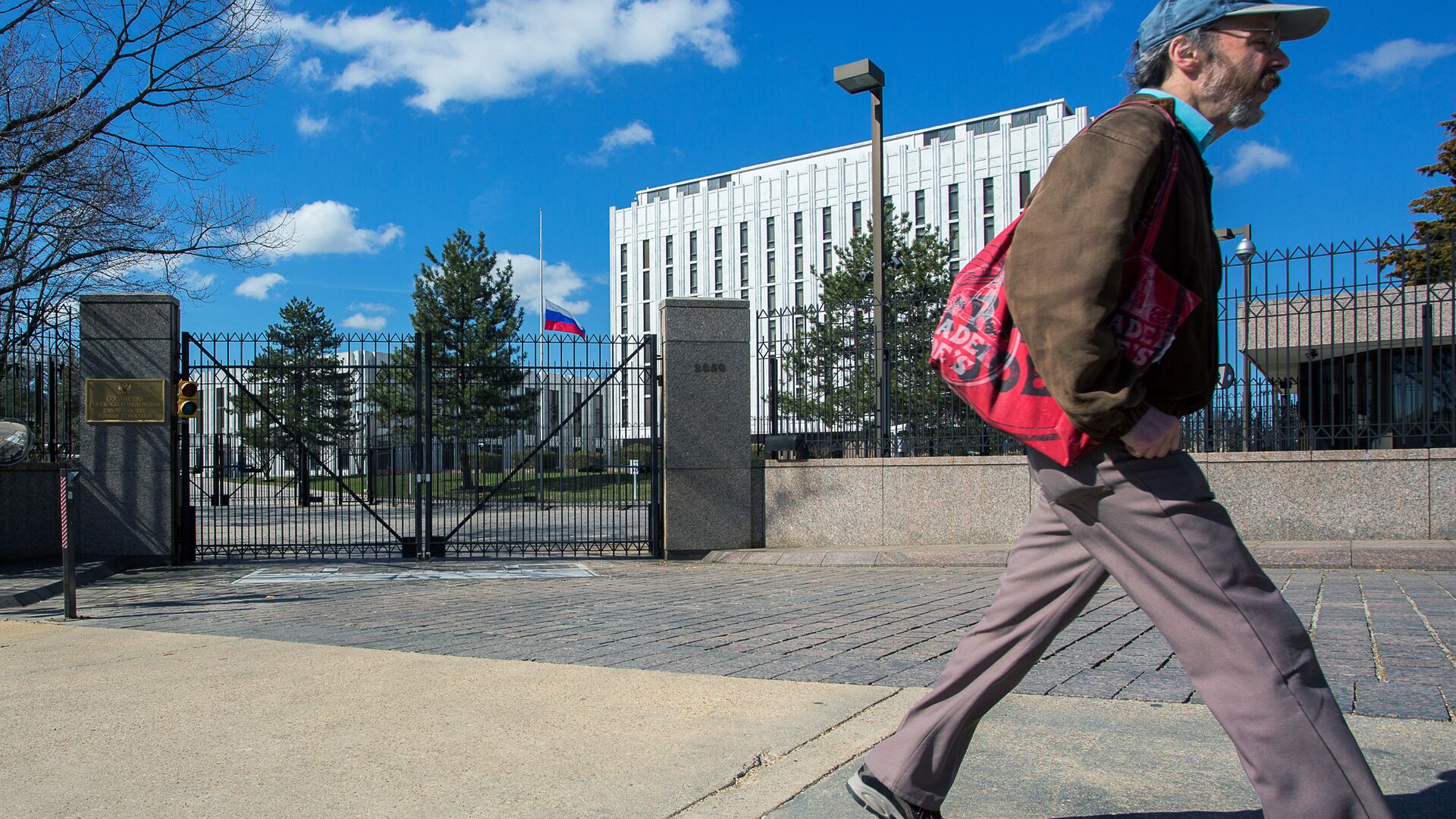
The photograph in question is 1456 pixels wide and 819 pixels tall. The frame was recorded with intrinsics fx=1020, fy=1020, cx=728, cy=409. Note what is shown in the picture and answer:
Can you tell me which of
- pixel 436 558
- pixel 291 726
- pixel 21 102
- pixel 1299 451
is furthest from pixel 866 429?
pixel 21 102

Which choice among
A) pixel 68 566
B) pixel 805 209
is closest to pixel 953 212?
pixel 805 209

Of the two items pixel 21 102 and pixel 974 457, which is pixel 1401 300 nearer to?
pixel 974 457

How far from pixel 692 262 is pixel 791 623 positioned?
74.9 meters

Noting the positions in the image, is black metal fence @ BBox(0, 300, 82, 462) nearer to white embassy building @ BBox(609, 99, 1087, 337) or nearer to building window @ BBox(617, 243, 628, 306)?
white embassy building @ BBox(609, 99, 1087, 337)

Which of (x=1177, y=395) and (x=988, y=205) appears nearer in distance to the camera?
(x=1177, y=395)

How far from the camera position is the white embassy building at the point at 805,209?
65438 millimetres

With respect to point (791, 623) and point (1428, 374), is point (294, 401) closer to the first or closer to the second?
point (791, 623)

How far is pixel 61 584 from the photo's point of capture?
8695 mm

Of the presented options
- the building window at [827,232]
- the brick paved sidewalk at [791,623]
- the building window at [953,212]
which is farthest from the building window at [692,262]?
the brick paved sidewalk at [791,623]

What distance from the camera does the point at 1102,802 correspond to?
2816 millimetres

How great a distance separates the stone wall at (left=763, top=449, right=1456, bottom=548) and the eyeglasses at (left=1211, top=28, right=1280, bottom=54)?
8853mm

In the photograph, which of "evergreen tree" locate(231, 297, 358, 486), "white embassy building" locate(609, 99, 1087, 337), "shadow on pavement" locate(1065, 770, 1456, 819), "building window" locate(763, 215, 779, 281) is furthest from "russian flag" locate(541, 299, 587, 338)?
"building window" locate(763, 215, 779, 281)

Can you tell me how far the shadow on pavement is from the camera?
8.77 ft

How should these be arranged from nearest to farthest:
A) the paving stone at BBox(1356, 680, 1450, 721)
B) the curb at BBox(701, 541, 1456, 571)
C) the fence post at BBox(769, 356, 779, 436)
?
the paving stone at BBox(1356, 680, 1450, 721), the curb at BBox(701, 541, 1456, 571), the fence post at BBox(769, 356, 779, 436)
